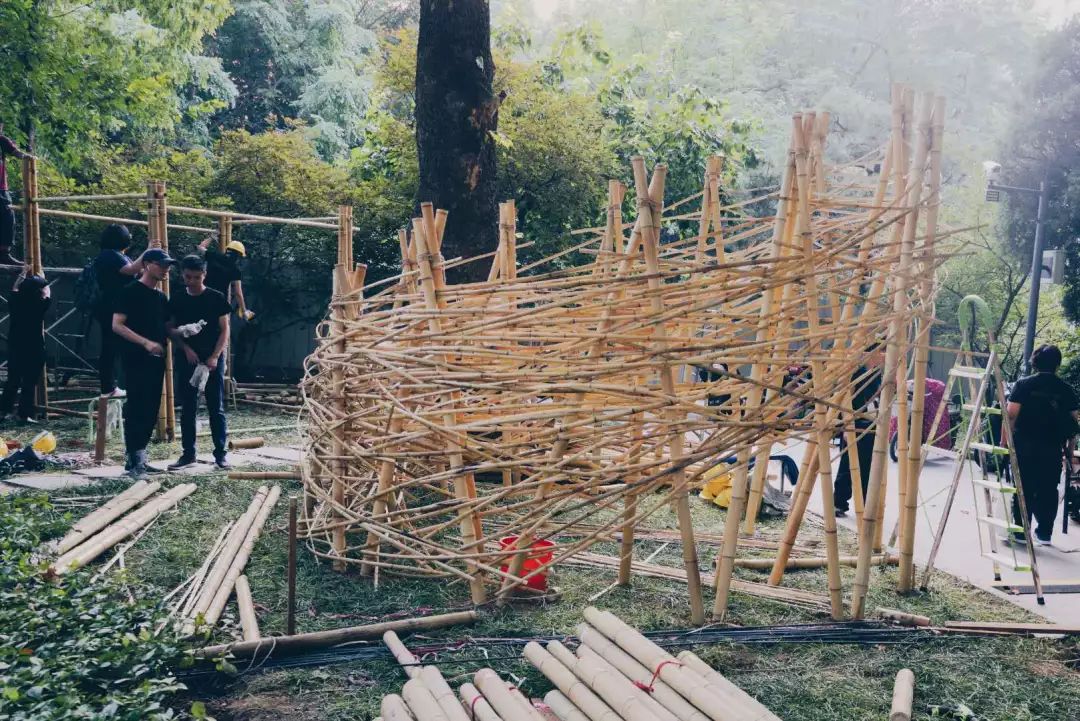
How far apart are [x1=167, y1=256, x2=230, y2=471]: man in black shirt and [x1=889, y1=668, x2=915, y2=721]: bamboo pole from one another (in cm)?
507

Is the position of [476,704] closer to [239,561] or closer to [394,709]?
[394,709]

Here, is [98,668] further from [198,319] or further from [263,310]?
[263,310]

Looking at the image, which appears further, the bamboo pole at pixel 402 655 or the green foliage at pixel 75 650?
the bamboo pole at pixel 402 655

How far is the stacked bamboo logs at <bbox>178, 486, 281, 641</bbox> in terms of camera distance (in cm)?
375

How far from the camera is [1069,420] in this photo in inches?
244

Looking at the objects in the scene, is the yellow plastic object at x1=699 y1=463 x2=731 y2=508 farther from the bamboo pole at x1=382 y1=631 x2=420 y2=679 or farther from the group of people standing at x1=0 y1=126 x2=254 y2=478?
the group of people standing at x1=0 y1=126 x2=254 y2=478

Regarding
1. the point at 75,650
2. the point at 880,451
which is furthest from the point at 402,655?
the point at 880,451

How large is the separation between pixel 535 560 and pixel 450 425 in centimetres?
86

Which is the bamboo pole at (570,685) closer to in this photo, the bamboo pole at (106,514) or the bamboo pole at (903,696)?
the bamboo pole at (903,696)

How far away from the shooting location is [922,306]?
14.2ft

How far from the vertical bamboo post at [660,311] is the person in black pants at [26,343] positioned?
6663 mm

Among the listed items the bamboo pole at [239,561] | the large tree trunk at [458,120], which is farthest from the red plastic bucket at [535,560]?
the large tree trunk at [458,120]

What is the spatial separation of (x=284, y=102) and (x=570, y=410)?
1796 cm

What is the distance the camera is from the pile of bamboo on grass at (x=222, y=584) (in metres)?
3.74
